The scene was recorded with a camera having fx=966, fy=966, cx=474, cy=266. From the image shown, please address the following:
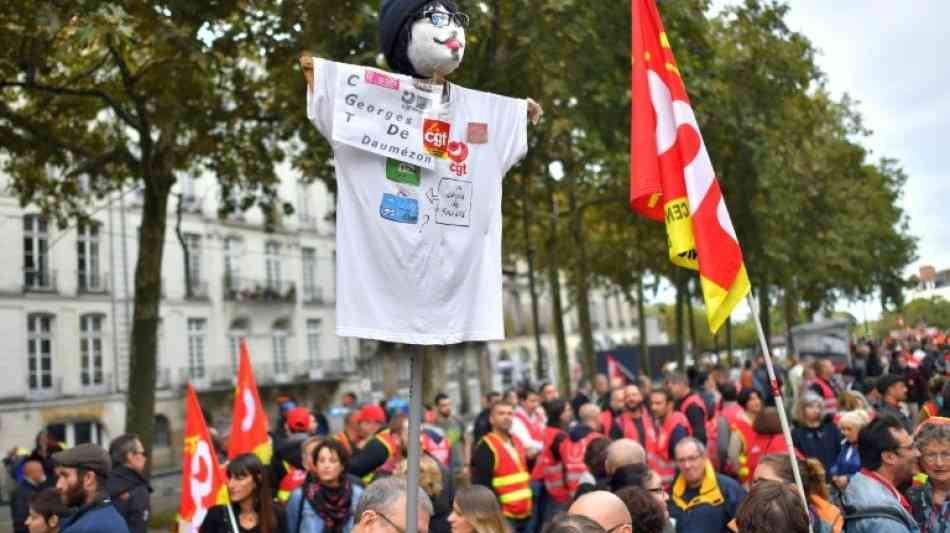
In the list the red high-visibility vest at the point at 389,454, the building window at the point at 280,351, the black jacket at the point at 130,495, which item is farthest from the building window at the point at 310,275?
the black jacket at the point at 130,495

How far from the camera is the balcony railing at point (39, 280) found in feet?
109

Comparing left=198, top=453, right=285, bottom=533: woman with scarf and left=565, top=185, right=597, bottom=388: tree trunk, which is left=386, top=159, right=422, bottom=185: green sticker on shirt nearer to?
left=198, top=453, right=285, bottom=533: woman with scarf

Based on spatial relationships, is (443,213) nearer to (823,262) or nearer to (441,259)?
(441,259)

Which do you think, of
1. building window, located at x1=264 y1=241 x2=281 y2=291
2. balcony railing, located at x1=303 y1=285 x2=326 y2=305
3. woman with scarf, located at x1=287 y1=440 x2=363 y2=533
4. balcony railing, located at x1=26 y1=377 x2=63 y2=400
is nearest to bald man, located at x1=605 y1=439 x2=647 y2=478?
woman with scarf, located at x1=287 y1=440 x2=363 y2=533

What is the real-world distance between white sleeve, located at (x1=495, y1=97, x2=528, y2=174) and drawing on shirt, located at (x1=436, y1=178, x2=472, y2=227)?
0.26 m

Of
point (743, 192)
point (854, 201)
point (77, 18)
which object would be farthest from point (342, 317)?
point (854, 201)

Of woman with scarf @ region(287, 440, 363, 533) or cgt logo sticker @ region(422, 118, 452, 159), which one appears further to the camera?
woman with scarf @ region(287, 440, 363, 533)

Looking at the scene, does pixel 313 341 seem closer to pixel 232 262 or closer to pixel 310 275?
pixel 310 275

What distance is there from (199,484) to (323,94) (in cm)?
358

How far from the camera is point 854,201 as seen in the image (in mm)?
29297

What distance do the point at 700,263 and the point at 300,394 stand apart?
141ft

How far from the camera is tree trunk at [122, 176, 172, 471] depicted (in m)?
12.8

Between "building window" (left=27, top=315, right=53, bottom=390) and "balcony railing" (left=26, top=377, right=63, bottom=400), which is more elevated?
"building window" (left=27, top=315, right=53, bottom=390)

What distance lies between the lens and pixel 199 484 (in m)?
6.17
